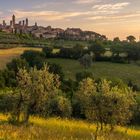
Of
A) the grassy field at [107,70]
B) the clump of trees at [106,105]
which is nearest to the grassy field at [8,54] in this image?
the grassy field at [107,70]

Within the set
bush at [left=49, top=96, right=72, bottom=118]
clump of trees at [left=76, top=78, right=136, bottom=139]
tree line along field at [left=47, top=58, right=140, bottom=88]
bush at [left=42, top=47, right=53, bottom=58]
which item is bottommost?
tree line along field at [left=47, top=58, right=140, bottom=88]

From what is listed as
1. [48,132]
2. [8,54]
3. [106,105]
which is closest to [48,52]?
[8,54]

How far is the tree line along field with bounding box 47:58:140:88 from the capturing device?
105 metres

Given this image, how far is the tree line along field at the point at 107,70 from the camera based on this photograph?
105062 millimetres

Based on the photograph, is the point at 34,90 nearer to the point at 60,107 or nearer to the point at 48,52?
the point at 60,107

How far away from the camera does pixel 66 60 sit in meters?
120

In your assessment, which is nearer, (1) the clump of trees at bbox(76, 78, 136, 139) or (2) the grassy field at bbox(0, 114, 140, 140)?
(2) the grassy field at bbox(0, 114, 140, 140)

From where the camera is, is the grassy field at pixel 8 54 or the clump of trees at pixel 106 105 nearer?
the clump of trees at pixel 106 105

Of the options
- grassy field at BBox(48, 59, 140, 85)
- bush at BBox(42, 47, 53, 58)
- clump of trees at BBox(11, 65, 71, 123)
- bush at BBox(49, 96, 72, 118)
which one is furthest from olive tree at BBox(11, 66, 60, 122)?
bush at BBox(42, 47, 53, 58)

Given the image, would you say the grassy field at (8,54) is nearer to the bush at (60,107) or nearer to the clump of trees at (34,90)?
the bush at (60,107)

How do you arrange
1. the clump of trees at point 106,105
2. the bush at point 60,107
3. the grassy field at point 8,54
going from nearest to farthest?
the clump of trees at point 106,105 → the bush at point 60,107 → the grassy field at point 8,54

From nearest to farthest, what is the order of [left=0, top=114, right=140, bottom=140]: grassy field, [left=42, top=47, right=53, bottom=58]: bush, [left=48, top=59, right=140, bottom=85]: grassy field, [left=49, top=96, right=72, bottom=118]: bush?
1. [left=0, top=114, right=140, bottom=140]: grassy field
2. [left=49, top=96, right=72, bottom=118]: bush
3. [left=48, top=59, right=140, bottom=85]: grassy field
4. [left=42, top=47, right=53, bottom=58]: bush

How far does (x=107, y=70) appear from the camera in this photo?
110812 millimetres

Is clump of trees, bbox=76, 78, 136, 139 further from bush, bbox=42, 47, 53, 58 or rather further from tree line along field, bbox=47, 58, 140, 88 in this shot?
bush, bbox=42, 47, 53, 58
